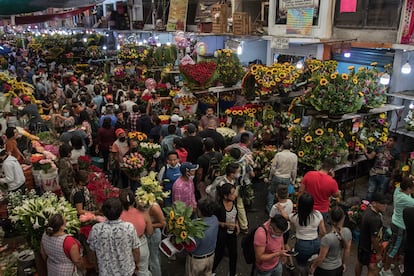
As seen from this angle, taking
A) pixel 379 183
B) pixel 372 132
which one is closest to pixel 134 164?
pixel 379 183

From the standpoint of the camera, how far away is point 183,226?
4094 mm

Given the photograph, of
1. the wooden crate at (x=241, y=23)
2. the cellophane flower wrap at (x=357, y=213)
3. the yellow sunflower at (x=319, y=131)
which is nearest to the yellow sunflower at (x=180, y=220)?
the cellophane flower wrap at (x=357, y=213)

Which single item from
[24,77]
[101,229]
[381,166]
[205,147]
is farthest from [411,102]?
[24,77]

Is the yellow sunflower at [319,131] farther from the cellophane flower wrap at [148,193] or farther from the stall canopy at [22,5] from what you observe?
the stall canopy at [22,5]

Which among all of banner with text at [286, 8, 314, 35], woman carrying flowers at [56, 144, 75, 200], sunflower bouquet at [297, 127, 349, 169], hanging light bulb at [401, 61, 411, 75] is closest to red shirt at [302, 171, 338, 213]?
sunflower bouquet at [297, 127, 349, 169]

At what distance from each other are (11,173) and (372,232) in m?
5.26

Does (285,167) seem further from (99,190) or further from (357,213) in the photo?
(99,190)

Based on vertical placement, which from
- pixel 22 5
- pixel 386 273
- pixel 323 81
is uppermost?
pixel 22 5

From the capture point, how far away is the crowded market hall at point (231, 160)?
163 inches

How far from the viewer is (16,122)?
866 cm

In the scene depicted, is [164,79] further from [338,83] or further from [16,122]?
[338,83]

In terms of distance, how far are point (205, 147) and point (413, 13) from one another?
7.30 metres

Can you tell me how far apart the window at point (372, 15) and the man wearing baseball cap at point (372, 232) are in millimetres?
7547

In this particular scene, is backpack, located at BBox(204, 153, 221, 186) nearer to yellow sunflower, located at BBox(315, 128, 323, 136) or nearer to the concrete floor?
the concrete floor
